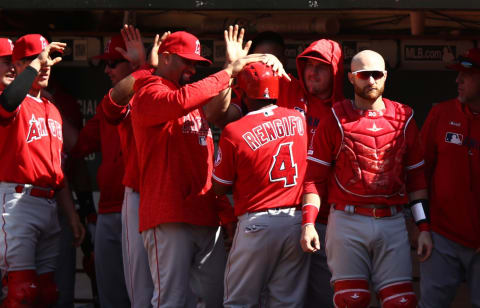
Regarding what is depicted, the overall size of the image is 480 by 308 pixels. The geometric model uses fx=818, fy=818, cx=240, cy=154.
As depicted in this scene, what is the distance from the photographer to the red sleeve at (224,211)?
15.5 feet

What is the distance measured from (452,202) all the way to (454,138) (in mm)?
386

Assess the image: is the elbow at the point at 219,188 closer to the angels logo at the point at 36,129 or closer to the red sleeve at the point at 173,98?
the red sleeve at the point at 173,98

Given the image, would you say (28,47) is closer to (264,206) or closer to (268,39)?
(268,39)

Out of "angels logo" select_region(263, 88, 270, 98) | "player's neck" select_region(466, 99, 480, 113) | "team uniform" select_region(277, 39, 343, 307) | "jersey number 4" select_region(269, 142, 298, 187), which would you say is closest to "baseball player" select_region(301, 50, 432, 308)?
"jersey number 4" select_region(269, 142, 298, 187)

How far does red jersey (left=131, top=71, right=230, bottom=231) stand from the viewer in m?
4.42

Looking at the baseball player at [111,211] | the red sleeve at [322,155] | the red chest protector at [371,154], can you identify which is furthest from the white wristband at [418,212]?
the baseball player at [111,211]

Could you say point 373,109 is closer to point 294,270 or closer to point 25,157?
point 294,270

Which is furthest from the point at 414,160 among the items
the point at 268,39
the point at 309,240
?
the point at 268,39

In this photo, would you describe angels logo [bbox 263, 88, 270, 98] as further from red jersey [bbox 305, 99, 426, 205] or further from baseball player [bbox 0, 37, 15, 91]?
baseball player [bbox 0, 37, 15, 91]

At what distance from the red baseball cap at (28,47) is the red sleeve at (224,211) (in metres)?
1.46

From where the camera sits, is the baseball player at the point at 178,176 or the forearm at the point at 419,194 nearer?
the forearm at the point at 419,194

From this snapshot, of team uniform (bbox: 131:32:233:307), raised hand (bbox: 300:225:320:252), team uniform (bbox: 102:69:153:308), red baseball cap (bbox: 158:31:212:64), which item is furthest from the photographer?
team uniform (bbox: 102:69:153:308)

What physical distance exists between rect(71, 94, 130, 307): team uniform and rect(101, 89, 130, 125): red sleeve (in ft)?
1.90

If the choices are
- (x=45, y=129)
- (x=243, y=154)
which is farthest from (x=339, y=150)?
(x=45, y=129)
